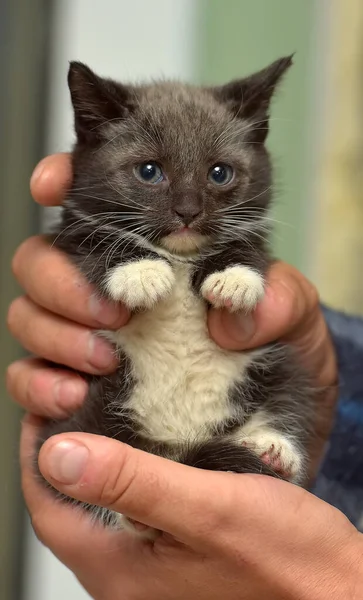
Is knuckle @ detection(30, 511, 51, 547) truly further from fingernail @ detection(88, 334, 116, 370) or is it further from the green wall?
the green wall

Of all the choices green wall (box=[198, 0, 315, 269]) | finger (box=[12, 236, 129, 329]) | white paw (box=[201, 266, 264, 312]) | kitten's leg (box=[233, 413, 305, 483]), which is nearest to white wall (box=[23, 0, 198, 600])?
green wall (box=[198, 0, 315, 269])

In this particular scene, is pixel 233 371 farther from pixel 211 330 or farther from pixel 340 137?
pixel 340 137

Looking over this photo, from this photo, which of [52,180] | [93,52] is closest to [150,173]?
[52,180]

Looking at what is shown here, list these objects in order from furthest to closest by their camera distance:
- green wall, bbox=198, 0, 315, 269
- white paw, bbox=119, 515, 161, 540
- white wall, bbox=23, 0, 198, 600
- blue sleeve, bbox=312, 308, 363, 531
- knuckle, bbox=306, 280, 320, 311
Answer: green wall, bbox=198, 0, 315, 269 → white wall, bbox=23, 0, 198, 600 → blue sleeve, bbox=312, 308, 363, 531 → knuckle, bbox=306, 280, 320, 311 → white paw, bbox=119, 515, 161, 540

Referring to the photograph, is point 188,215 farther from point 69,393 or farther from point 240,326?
point 69,393

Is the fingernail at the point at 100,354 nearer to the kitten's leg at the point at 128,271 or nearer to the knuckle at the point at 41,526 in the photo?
the kitten's leg at the point at 128,271

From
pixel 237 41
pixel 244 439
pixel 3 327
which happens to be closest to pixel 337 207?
pixel 237 41

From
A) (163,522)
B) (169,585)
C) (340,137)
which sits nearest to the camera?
(163,522)

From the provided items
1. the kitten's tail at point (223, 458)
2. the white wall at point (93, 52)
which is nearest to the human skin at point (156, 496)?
the kitten's tail at point (223, 458)
